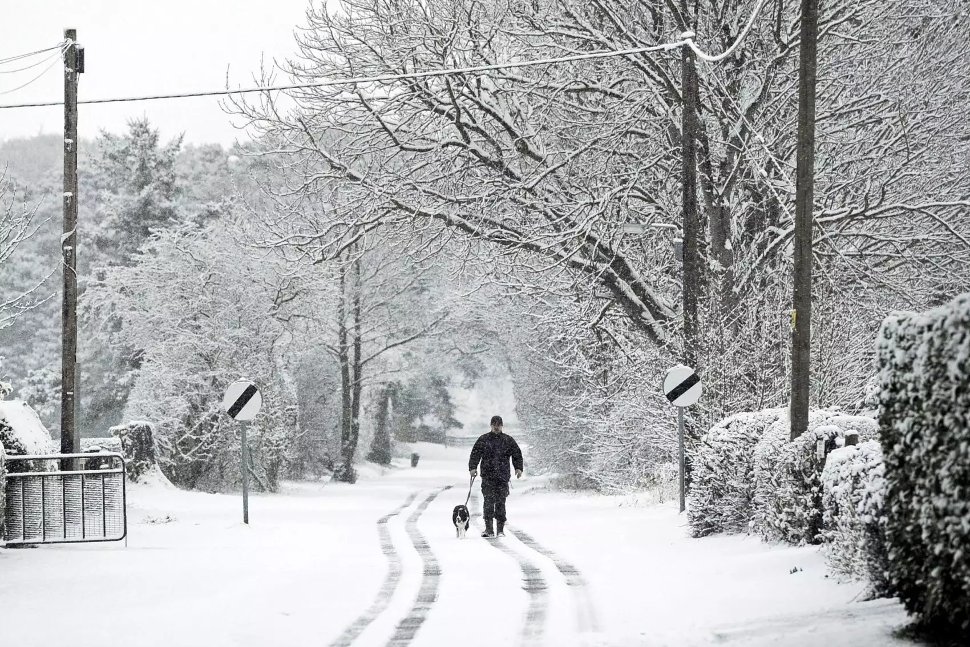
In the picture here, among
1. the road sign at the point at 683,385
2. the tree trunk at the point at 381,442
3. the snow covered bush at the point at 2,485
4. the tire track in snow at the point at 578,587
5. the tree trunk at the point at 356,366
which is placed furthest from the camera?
the tree trunk at the point at 381,442

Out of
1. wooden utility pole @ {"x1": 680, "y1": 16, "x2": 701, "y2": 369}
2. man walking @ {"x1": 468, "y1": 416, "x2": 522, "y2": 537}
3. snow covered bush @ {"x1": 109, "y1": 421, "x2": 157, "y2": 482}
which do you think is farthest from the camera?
snow covered bush @ {"x1": 109, "y1": 421, "x2": 157, "y2": 482}

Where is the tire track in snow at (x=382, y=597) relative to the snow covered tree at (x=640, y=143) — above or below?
below

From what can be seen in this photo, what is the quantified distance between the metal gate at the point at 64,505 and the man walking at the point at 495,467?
4820mm

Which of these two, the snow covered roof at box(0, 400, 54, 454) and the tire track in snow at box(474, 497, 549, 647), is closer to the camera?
the tire track in snow at box(474, 497, 549, 647)

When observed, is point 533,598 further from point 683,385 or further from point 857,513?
point 683,385

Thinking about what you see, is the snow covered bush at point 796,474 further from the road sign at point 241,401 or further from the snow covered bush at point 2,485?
the snow covered bush at point 2,485

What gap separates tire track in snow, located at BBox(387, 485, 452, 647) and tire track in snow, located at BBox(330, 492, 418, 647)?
0.85 ft

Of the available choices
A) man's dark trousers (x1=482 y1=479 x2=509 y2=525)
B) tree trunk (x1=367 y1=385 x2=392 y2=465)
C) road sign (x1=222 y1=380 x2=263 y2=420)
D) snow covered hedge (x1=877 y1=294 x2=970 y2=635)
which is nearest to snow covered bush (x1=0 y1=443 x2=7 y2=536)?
road sign (x1=222 y1=380 x2=263 y2=420)

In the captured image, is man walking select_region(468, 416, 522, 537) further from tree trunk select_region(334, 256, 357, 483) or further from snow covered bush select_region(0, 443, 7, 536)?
tree trunk select_region(334, 256, 357, 483)

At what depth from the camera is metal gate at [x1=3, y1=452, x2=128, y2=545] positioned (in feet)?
44.2

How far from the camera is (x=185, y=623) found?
27.5 feet

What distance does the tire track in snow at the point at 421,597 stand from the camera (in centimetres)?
771

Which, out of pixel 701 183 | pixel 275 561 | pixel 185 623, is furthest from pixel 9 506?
pixel 701 183

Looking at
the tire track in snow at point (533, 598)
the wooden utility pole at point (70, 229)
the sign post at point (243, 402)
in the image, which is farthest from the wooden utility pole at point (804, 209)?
the wooden utility pole at point (70, 229)
